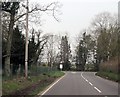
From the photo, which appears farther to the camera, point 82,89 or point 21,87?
point 82,89

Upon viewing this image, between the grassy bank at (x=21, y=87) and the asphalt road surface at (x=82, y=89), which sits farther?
the asphalt road surface at (x=82, y=89)

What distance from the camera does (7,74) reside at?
34.3 m

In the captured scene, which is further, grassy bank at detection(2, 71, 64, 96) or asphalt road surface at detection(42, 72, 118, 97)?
asphalt road surface at detection(42, 72, 118, 97)

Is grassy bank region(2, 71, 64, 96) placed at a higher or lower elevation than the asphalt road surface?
higher

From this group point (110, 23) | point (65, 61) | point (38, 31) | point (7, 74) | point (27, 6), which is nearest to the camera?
point (7, 74)

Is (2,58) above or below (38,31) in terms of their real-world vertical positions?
below

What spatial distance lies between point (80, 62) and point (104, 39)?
48.0m

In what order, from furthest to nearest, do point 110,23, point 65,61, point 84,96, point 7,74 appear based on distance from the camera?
point 65,61
point 110,23
point 7,74
point 84,96

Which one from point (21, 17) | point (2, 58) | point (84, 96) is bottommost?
point (84, 96)

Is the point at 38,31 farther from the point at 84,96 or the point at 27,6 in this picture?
the point at 84,96

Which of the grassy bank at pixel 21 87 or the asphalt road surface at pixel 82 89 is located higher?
the grassy bank at pixel 21 87

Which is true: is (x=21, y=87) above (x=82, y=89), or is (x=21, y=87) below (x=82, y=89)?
above

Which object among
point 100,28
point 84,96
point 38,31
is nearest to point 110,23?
point 100,28

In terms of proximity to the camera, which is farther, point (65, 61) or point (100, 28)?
point (65, 61)
